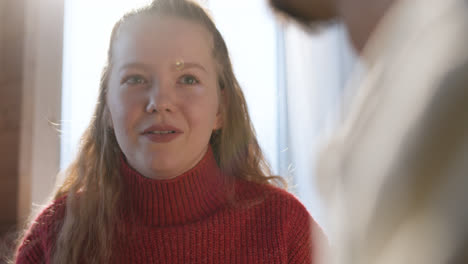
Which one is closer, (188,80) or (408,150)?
(408,150)

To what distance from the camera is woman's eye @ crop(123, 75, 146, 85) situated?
2.74 feet

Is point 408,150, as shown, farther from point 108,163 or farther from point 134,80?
point 108,163

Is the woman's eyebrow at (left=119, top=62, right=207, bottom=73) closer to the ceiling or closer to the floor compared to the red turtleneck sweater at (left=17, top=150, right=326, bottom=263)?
closer to the ceiling

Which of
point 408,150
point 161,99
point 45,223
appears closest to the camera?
point 408,150

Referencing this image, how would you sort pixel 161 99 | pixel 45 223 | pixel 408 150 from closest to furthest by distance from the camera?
pixel 408 150 → pixel 161 99 → pixel 45 223

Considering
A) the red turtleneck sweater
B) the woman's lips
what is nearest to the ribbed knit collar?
the red turtleneck sweater

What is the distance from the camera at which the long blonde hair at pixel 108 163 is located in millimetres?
884

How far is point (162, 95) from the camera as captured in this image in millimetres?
808

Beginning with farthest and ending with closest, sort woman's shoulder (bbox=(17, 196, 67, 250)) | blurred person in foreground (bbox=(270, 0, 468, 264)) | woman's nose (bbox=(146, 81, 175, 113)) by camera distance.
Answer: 1. woman's shoulder (bbox=(17, 196, 67, 250))
2. woman's nose (bbox=(146, 81, 175, 113))
3. blurred person in foreground (bbox=(270, 0, 468, 264))

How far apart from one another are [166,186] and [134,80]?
0.22m

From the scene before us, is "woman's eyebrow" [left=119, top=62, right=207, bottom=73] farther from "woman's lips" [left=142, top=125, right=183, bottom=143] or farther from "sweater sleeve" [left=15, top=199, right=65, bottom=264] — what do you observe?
"sweater sleeve" [left=15, top=199, right=65, bottom=264]

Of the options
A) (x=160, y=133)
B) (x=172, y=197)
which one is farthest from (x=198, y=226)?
(x=160, y=133)

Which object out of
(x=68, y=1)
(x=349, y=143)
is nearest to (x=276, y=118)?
(x=68, y=1)

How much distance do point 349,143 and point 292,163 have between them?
2.80 ft
